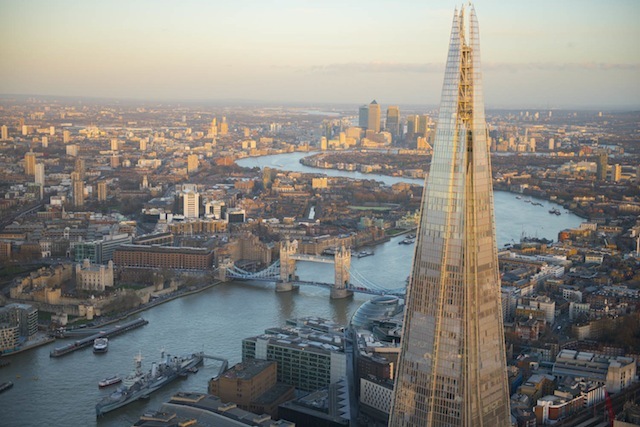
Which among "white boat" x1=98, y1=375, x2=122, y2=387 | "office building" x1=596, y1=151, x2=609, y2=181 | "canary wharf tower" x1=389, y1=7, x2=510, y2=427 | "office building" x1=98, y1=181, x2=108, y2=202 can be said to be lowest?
"white boat" x1=98, y1=375, x2=122, y2=387

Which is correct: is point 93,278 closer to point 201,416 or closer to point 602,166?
point 201,416

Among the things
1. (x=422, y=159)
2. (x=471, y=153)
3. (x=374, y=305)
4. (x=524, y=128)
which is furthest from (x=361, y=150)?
(x=471, y=153)

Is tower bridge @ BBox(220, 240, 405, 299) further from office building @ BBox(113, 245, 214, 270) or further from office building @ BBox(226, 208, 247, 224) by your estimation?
office building @ BBox(226, 208, 247, 224)

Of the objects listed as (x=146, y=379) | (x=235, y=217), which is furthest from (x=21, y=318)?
(x=235, y=217)

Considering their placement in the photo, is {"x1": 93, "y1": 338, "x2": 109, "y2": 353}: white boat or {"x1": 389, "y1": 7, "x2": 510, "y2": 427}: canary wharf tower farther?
{"x1": 93, "y1": 338, "x2": 109, "y2": 353}: white boat

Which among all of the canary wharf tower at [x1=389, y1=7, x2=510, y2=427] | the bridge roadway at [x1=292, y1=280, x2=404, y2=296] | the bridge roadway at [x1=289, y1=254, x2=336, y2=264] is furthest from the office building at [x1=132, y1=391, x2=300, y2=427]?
the bridge roadway at [x1=289, y1=254, x2=336, y2=264]

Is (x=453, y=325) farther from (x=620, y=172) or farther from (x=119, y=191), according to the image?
(x=119, y=191)

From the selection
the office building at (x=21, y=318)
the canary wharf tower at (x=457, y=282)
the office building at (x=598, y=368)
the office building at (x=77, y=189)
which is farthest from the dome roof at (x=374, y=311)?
the office building at (x=77, y=189)
